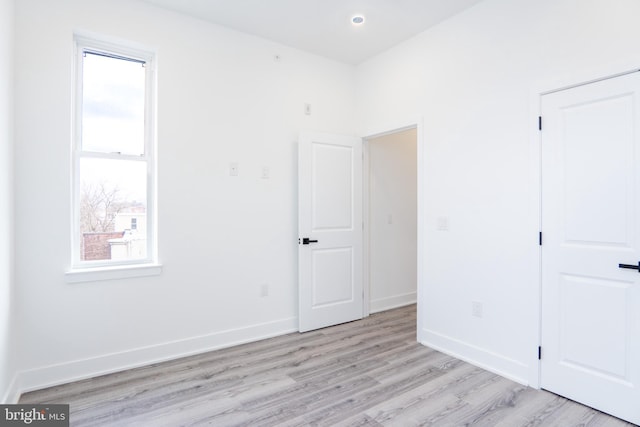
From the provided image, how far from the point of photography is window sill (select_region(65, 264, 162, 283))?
8.54 ft

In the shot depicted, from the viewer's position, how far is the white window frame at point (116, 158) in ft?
8.82

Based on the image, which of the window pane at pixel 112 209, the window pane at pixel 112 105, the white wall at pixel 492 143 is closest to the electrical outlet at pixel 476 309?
the white wall at pixel 492 143

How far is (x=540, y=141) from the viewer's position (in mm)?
2451

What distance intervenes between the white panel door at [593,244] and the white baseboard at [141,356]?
239 cm

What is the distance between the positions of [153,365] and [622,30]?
4059 millimetres

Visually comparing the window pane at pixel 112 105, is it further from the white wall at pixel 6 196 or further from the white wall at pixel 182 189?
the white wall at pixel 6 196

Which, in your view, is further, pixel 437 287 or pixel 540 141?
pixel 437 287

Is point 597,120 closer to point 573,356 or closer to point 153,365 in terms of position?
point 573,356

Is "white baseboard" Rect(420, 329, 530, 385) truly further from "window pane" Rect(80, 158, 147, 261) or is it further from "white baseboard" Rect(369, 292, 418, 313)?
"window pane" Rect(80, 158, 147, 261)

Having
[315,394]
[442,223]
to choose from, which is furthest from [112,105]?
[442,223]

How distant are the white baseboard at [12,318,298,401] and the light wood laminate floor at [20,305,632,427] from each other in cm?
7

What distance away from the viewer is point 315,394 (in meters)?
2.39

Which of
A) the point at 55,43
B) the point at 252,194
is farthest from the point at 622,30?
the point at 55,43

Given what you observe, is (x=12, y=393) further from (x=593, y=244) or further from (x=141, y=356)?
(x=593, y=244)
